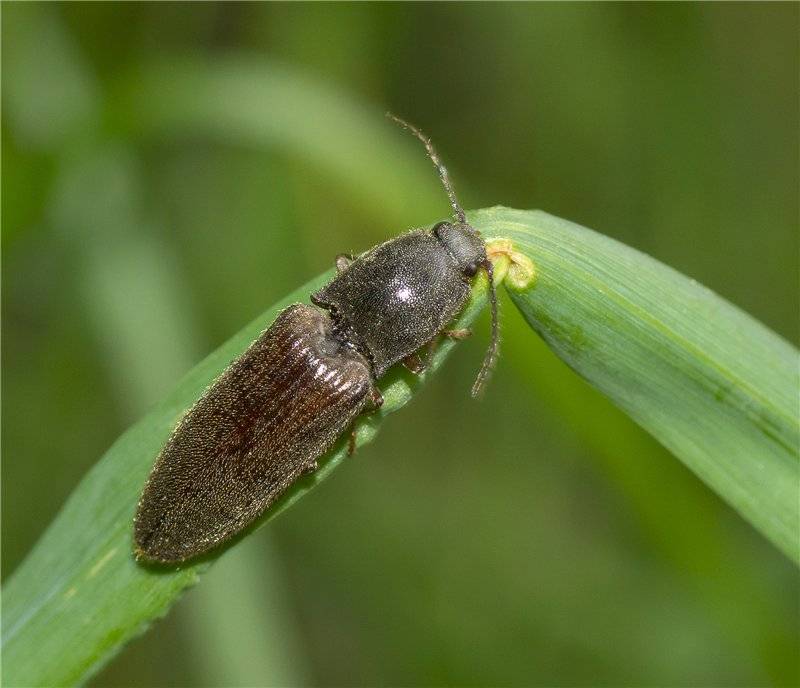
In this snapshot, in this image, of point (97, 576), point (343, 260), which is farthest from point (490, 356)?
point (97, 576)

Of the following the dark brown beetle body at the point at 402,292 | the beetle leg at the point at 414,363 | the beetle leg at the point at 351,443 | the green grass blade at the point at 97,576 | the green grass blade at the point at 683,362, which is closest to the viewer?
the green grass blade at the point at 683,362

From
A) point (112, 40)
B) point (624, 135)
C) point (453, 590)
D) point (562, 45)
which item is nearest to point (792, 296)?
point (624, 135)

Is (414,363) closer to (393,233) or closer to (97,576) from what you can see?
(97,576)

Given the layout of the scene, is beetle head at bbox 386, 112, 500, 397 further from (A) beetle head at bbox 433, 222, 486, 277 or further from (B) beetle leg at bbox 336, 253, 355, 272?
(B) beetle leg at bbox 336, 253, 355, 272

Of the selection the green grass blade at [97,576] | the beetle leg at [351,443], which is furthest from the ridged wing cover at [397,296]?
the green grass blade at [97,576]

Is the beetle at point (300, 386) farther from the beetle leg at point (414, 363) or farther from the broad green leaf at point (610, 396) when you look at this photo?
the broad green leaf at point (610, 396)

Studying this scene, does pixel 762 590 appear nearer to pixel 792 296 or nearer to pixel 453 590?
pixel 453 590

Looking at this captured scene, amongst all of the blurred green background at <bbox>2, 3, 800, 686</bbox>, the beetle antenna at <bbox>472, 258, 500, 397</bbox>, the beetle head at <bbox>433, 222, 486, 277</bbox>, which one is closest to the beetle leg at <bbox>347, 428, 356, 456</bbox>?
the beetle antenna at <bbox>472, 258, 500, 397</bbox>
